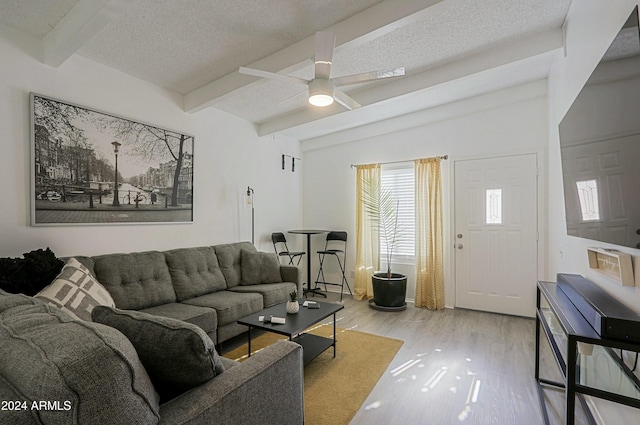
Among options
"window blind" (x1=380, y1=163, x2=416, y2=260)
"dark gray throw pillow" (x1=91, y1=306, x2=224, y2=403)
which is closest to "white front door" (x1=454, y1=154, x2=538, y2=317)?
"window blind" (x1=380, y1=163, x2=416, y2=260)

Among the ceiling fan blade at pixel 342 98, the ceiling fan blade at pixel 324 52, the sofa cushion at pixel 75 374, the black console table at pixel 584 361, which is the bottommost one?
the black console table at pixel 584 361

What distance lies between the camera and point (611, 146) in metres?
1.46

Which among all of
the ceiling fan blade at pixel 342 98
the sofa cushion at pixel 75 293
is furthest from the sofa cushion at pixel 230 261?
the ceiling fan blade at pixel 342 98

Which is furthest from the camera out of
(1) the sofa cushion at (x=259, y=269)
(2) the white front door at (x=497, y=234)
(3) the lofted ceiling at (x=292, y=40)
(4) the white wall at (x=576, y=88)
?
(2) the white front door at (x=497, y=234)

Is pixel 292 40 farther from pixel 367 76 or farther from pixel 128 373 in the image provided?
pixel 128 373

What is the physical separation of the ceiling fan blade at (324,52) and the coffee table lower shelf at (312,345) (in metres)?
2.26

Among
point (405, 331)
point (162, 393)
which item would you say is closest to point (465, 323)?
point (405, 331)

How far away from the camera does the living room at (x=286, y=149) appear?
2408mm

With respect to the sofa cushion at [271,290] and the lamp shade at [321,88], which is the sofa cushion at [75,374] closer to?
the lamp shade at [321,88]

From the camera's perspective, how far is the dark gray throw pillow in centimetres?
107

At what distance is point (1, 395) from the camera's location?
766mm

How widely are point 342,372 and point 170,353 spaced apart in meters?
1.87

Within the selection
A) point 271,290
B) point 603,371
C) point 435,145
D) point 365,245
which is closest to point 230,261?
point 271,290

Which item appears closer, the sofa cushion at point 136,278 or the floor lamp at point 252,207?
the sofa cushion at point 136,278
